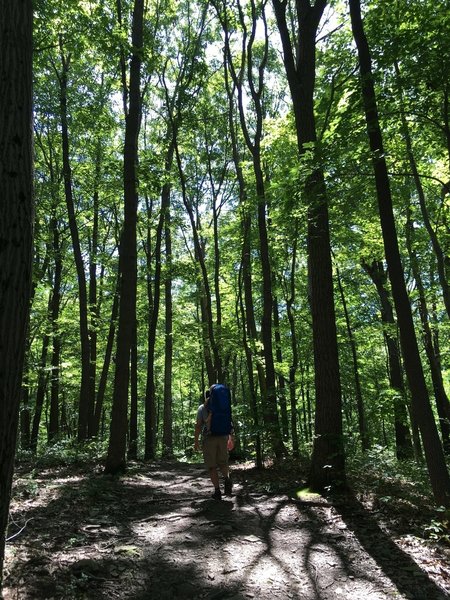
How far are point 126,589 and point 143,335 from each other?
21541mm

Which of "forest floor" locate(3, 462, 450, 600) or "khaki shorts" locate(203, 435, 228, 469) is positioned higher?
"khaki shorts" locate(203, 435, 228, 469)

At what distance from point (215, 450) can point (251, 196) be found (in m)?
7.67

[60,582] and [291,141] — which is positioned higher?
[291,141]

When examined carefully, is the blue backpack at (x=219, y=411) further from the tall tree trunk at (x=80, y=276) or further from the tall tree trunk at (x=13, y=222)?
the tall tree trunk at (x=80, y=276)

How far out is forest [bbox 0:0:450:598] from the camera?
5.41 m

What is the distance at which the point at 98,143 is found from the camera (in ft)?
53.5

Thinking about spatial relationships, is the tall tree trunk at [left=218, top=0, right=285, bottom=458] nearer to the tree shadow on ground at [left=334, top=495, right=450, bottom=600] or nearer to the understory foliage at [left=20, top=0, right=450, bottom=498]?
the understory foliage at [left=20, top=0, right=450, bottom=498]

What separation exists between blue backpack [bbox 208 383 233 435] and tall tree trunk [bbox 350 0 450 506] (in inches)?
111

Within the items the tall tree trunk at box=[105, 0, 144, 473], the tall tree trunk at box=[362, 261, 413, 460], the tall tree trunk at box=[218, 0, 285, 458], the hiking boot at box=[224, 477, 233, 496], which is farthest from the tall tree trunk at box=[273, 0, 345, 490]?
the tall tree trunk at box=[362, 261, 413, 460]

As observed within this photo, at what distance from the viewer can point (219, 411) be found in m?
6.91

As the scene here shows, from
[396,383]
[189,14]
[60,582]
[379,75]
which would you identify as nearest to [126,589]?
[60,582]

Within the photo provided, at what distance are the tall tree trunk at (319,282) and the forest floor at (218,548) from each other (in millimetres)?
671

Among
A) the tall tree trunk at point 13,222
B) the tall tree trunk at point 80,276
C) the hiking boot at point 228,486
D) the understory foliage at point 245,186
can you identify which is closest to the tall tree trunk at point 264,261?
the understory foliage at point 245,186

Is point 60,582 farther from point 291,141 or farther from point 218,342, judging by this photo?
point 291,141
